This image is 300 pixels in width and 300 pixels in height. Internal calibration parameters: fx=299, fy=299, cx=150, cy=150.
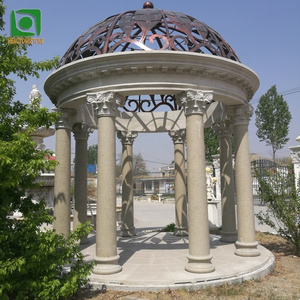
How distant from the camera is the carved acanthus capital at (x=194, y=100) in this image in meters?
9.31

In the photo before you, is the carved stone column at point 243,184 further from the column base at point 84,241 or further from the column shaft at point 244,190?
the column base at point 84,241

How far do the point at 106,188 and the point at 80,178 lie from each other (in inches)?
177

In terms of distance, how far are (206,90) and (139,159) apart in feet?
401

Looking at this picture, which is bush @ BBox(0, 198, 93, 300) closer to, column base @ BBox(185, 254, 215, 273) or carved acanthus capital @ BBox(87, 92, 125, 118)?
column base @ BBox(185, 254, 215, 273)

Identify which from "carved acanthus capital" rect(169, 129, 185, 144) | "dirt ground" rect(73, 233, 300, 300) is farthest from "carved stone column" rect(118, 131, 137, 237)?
"dirt ground" rect(73, 233, 300, 300)

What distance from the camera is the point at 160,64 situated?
901 centimetres

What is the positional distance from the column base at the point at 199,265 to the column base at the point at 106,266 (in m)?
2.10

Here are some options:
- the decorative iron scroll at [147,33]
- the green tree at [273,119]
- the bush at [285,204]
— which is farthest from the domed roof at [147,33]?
the green tree at [273,119]

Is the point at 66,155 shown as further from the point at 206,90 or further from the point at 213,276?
the point at 213,276

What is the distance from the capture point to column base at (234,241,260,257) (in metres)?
10.5

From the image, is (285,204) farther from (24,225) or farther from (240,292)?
(24,225)

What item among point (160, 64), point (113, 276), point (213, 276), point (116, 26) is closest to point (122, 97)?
point (160, 64)

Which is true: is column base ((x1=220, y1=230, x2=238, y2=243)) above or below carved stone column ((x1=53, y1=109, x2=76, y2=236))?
below

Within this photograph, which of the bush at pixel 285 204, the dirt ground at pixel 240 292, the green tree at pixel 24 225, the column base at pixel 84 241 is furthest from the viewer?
the column base at pixel 84 241
